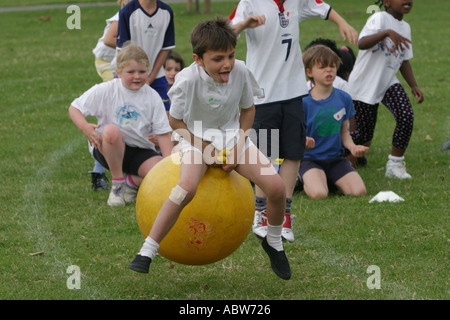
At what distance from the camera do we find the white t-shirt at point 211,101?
199 inches

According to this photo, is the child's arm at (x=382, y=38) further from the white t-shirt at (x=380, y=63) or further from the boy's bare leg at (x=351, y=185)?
the boy's bare leg at (x=351, y=185)

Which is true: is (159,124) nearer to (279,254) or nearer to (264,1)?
(264,1)

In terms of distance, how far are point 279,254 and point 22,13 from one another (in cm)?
2434

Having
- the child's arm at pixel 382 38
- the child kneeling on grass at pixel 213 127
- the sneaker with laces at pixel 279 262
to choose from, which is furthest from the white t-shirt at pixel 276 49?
the child's arm at pixel 382 38

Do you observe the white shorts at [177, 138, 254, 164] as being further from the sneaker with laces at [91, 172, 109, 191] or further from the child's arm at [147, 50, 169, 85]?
the child's arm at [147, 50, 169, 85]

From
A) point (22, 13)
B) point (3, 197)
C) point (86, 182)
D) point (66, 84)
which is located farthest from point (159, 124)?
point (22, 13)

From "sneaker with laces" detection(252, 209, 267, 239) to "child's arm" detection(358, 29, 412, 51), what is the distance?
2870 mm

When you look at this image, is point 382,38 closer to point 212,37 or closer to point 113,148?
point 113,148

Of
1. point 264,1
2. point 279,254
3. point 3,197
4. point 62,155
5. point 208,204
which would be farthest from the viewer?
point 62,155

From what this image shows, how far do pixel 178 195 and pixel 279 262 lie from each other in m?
0.97

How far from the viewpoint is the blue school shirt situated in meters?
8.05

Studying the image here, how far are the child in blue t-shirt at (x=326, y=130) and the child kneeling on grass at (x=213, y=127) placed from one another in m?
→ 2.60

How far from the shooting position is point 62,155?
9930 mm

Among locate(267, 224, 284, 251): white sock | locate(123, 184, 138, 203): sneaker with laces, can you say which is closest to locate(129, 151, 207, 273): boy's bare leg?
locate(267, 224, 284, 251): white sock
